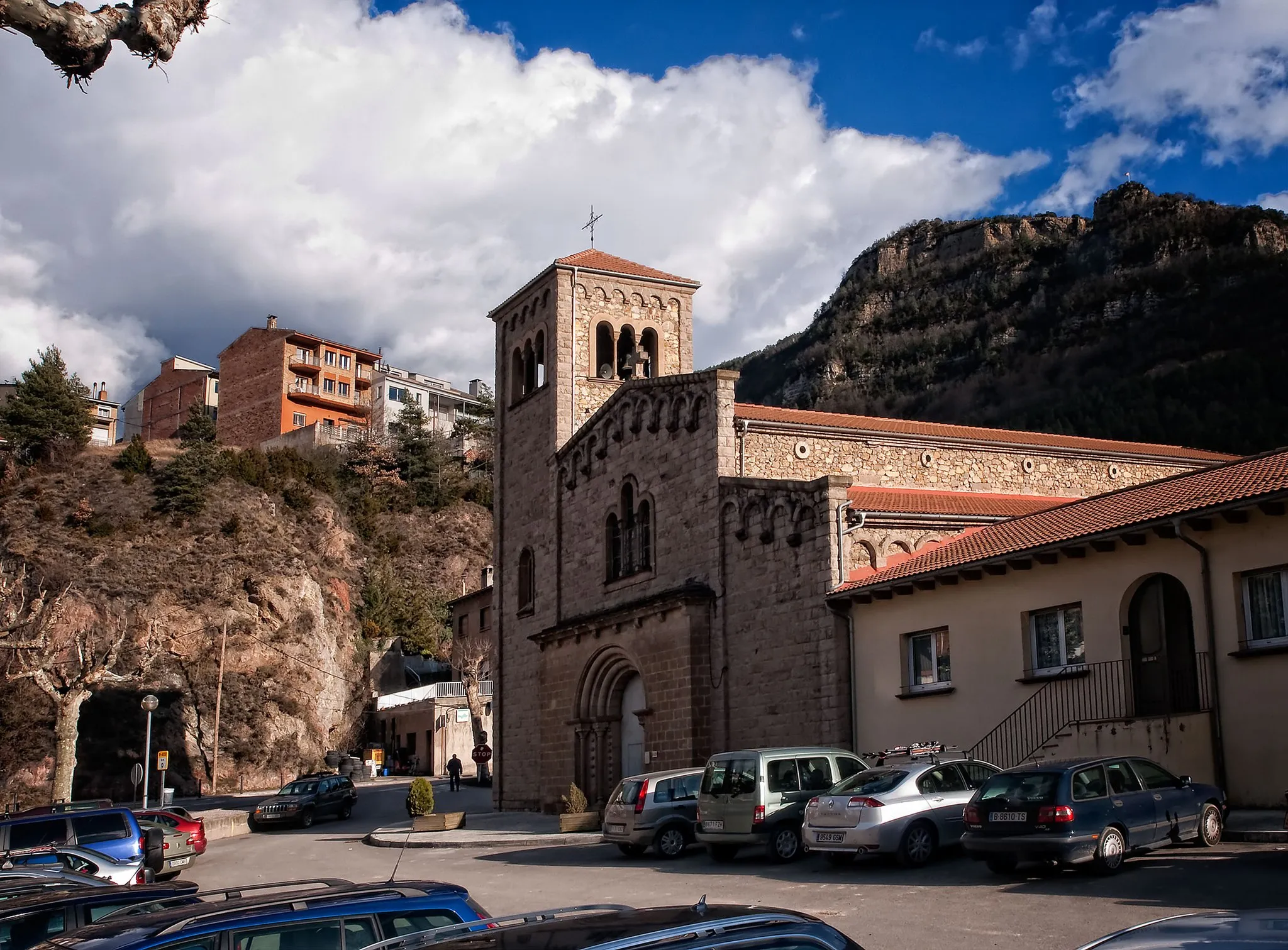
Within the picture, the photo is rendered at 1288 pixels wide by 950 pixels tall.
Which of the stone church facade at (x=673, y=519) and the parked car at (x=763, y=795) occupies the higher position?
the stone church facade at (x=673, y=519)

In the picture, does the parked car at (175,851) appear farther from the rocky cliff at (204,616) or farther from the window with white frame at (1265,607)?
the rocky cliff at (204,616)

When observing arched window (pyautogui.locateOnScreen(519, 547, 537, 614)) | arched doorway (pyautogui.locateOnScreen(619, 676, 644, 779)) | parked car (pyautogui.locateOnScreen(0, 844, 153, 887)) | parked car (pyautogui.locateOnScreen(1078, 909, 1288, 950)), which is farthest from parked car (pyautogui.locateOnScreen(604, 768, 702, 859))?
arched window (pyautogui.locateOnScreen(519, 547, 537, 614))

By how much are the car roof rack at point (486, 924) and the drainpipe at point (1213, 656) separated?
1357 cm

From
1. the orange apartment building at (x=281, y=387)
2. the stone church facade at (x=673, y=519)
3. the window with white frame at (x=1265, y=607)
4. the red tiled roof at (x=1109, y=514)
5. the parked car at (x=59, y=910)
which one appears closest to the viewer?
the parked car at (x=59, y=910)

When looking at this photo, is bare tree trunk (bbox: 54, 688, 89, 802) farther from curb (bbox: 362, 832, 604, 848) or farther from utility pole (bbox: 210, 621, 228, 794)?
utility pole (bbox: 210, 621, 228, 794)

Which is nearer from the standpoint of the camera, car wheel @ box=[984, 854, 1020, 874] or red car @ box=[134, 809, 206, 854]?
car wheel @ box=[984, 854, 1020, 874]

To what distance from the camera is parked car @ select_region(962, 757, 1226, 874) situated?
517 inches

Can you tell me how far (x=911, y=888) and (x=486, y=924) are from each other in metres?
9.74

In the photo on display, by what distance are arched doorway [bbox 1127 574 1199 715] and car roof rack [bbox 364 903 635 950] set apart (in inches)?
580

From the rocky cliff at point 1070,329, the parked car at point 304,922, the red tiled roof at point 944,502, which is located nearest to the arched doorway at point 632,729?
the red tiled roof at point 944,502

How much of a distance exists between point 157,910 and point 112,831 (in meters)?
12.3

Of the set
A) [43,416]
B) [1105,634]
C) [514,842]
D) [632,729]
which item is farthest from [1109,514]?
[43,416]

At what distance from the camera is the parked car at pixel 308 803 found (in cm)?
3447

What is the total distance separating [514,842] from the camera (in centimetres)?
2509
